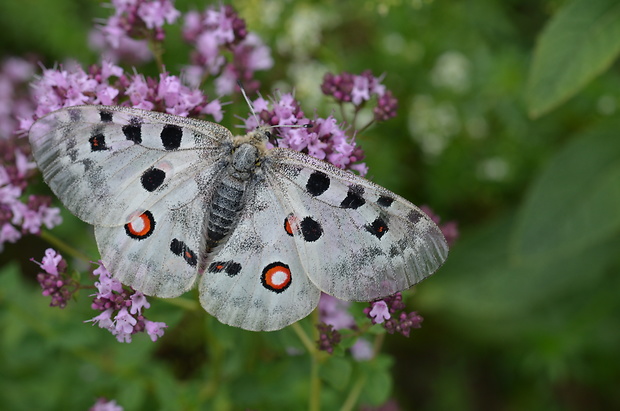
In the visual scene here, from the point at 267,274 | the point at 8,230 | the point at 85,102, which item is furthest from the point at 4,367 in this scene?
the point at 267,274

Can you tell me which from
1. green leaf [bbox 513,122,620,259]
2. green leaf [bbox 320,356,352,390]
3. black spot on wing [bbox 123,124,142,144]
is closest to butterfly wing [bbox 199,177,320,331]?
black spot on wing [bbox 123,124,142,144]

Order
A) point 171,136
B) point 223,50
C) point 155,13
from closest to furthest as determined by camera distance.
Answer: point 171,136 < point 155,13 < point 223,50

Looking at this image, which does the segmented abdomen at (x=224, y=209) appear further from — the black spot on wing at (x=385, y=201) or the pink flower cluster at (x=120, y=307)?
the black spot on wing at (x=385, y=201)

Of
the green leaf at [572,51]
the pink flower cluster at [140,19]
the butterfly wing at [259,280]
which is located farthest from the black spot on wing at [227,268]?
the green leaf at [572,51]

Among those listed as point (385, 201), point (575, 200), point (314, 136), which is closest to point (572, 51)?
point (575, 200)

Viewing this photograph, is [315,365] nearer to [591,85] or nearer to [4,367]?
[4,367]

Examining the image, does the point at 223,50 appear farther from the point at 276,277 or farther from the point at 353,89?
the point at 276,277
